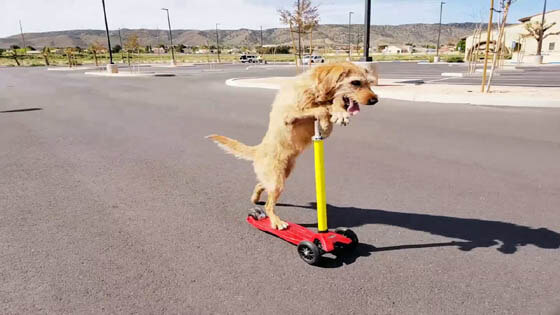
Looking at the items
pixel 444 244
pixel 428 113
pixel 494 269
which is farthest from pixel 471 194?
pixel 428 113

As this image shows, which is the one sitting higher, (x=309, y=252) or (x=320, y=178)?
(x=320, y=178)

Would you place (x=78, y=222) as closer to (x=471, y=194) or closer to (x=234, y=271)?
(x=234, y=271)

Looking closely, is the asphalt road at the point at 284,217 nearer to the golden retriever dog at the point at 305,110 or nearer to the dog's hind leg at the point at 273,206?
the dog's hind leg at the point at 273,206

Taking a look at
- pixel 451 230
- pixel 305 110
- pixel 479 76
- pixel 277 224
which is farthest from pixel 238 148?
pixel 479 76

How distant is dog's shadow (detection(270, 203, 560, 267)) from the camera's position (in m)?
3.58

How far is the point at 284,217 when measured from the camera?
436 centimetres

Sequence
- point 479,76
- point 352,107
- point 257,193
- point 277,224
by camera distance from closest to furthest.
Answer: point 352,107 → point 277,224 → point 257,193 → point 479,76

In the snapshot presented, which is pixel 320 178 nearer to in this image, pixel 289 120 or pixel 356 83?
pixel 289 120

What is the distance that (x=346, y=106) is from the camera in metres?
3.02

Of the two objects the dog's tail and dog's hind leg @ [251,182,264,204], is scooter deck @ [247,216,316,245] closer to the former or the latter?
dog's hind leg @ [251,182,264,204]

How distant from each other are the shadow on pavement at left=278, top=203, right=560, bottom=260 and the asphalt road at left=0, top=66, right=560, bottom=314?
21mm

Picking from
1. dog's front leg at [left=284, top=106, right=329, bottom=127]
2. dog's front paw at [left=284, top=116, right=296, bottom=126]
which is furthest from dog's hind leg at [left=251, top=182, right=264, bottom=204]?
dog's front leg at [left=284, top=106, right=329, bottom=127]

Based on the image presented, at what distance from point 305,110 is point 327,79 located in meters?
0.31

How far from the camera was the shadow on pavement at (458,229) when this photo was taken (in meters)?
3.61
